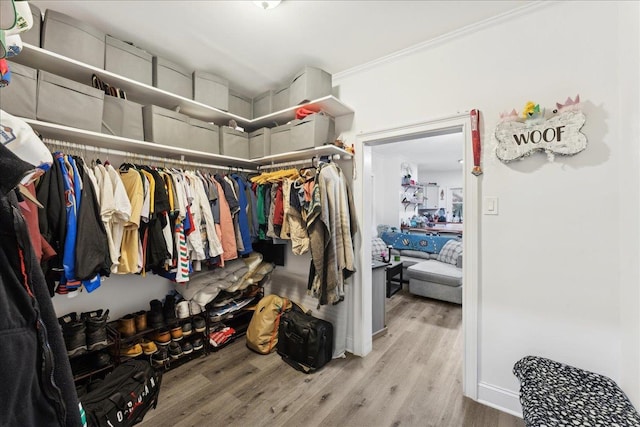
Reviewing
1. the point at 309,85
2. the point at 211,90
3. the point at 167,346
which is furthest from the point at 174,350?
the point at 309,85

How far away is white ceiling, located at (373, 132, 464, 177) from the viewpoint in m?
4.97

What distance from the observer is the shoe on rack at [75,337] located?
171cm

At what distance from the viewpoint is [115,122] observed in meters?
1.87

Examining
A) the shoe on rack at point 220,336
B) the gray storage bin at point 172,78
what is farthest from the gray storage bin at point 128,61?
the shoe on rack at point 220,336

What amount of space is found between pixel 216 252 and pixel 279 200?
0.68 metres

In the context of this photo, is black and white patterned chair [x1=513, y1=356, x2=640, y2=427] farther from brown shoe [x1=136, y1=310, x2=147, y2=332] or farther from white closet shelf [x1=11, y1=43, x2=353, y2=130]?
brown shoe [x1=136, y1=310, x2=147, y2=332]

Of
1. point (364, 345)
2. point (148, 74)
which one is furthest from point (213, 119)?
point (364, 345)

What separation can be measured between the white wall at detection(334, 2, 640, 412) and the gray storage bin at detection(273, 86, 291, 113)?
1236 millimetres

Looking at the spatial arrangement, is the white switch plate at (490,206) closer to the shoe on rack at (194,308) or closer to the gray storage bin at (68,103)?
the shoe on rack at (194,308)

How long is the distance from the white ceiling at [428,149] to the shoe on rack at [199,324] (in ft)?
12.3

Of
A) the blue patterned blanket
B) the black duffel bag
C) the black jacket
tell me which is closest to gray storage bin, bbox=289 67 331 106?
the black duffel bag

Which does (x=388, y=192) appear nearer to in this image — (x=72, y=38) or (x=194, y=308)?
(x=194, y=308)

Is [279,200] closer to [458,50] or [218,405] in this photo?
[218,405]

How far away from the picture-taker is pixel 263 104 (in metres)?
2.80
